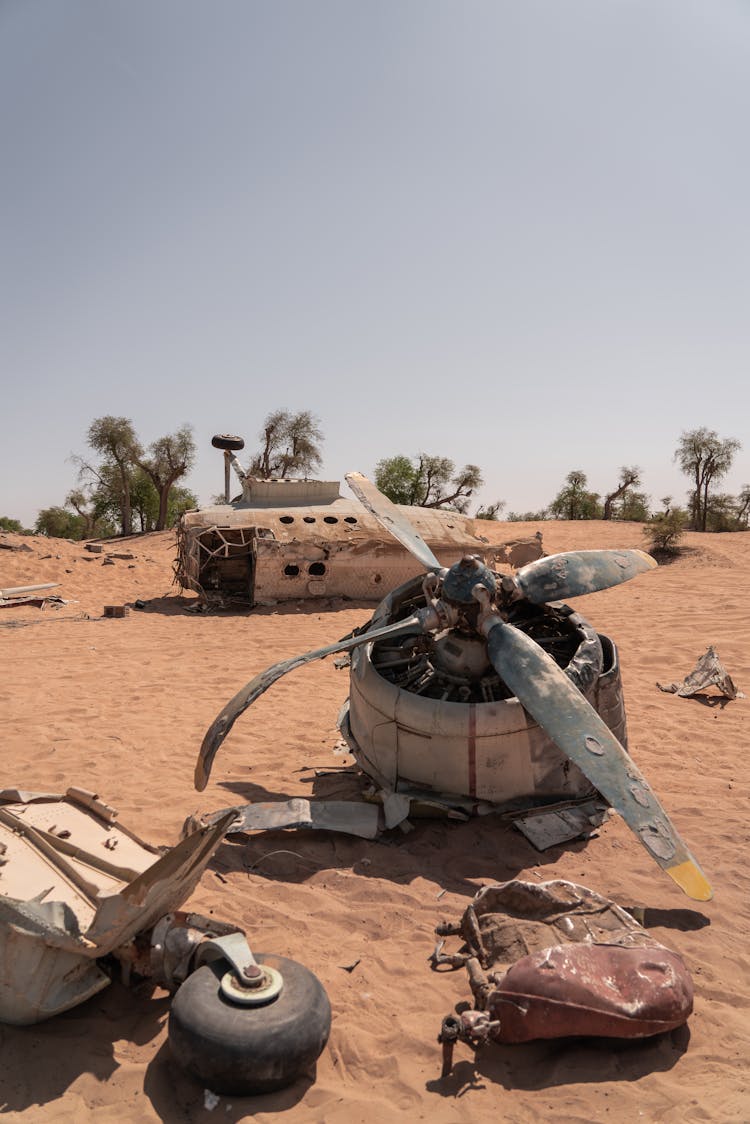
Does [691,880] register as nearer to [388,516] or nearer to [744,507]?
[388,516]

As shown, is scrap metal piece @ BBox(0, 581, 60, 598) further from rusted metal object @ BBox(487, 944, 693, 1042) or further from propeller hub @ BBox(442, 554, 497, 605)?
rusted metal object @ BBox(487, 944, 693, 1042)

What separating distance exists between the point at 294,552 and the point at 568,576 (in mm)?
10542

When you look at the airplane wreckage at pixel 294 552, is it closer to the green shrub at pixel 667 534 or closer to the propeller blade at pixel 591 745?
the green shrub at pixel 667 534

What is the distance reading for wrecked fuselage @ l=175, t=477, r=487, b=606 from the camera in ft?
52.2

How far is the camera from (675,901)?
4852 millimetres

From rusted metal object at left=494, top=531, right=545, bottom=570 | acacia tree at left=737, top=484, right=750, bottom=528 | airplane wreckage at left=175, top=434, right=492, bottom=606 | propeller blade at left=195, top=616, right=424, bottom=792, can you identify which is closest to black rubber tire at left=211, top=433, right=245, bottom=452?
airplane wreckage at left=175, top=434, right=492, bottom=606

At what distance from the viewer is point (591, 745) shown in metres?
4.70

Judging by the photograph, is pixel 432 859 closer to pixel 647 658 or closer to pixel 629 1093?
pixel 629 1093

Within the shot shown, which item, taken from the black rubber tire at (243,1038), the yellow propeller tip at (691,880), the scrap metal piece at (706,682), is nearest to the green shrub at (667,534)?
the scrap metal piece at (706,682)

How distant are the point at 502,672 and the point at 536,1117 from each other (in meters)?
2.81

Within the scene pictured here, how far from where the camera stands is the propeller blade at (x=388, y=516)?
6902mm

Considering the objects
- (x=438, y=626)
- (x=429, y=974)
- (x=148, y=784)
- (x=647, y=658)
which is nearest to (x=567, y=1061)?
(x=429, y=974)

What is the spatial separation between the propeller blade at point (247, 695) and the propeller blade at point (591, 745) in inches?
32.1

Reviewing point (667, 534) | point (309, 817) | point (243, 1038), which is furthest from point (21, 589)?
point (667, 534)
